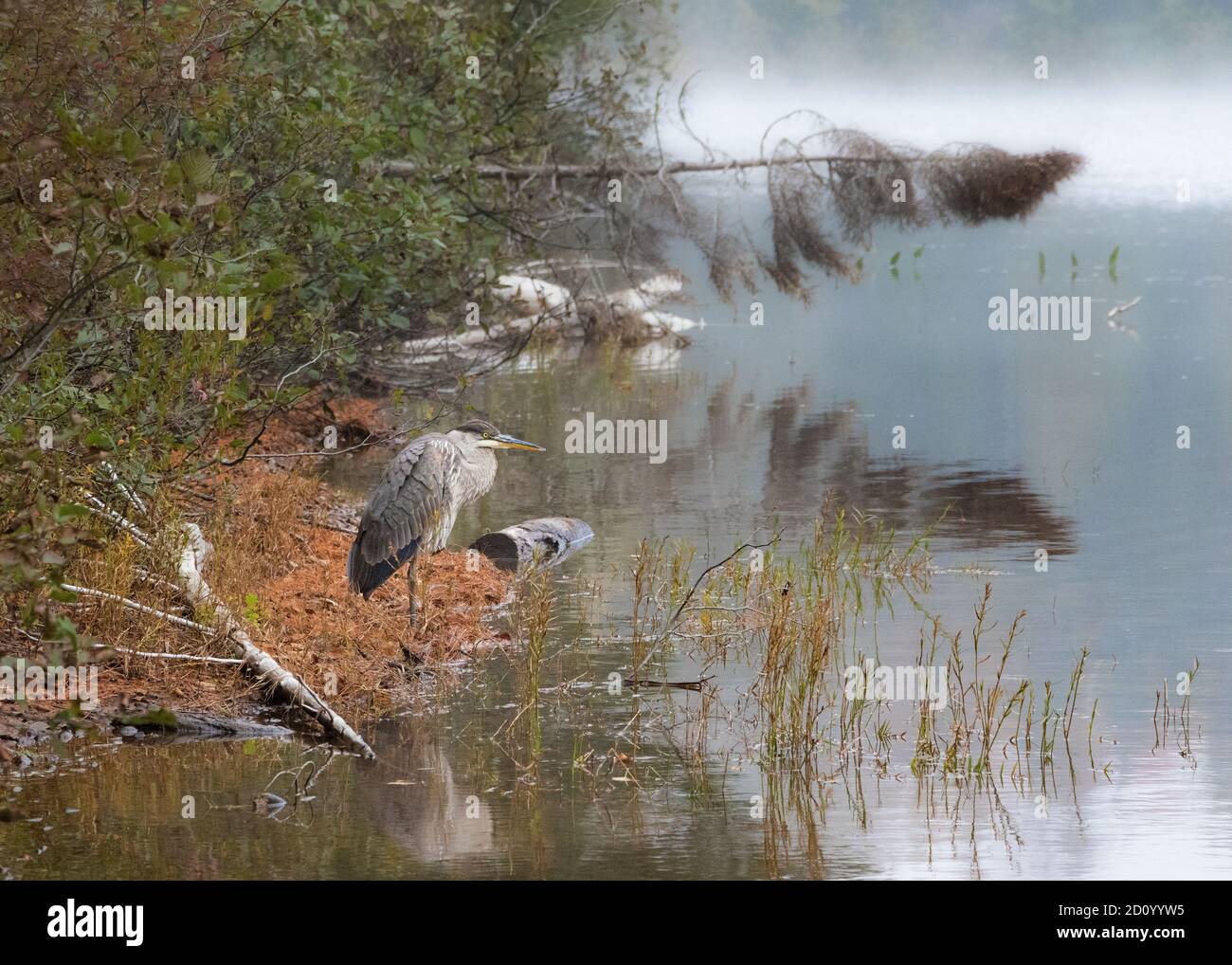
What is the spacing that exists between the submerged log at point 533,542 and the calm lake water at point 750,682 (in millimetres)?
273

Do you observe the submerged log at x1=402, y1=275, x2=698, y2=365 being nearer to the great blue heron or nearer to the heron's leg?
the great blue heron

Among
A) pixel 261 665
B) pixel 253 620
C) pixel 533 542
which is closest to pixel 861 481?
pixel 533 542

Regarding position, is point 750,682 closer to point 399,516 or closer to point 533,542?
point 399,516

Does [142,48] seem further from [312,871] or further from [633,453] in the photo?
[633,453]

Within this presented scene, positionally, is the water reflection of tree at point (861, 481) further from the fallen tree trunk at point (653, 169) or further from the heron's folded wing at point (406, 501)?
the heron's folded wing at point (406, 501)

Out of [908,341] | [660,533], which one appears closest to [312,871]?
[660,533]

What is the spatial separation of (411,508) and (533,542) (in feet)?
8.77

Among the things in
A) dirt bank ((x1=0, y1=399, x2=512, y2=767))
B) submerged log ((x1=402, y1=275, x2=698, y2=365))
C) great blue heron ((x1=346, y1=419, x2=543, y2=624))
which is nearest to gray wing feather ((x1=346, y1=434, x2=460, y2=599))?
great blue heron ((x1=346, y1=419, x2=543, y2=624))

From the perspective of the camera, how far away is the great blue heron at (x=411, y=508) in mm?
10586

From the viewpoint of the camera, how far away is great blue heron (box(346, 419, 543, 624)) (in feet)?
34.7

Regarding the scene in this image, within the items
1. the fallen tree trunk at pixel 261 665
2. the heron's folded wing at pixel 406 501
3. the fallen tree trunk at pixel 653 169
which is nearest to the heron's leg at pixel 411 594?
the heron's folded wing at pixel 406 501

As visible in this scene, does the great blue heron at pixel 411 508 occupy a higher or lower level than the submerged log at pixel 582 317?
lower

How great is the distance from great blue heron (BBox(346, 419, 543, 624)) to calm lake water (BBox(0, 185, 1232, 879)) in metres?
0.89

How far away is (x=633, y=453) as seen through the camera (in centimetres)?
1930
